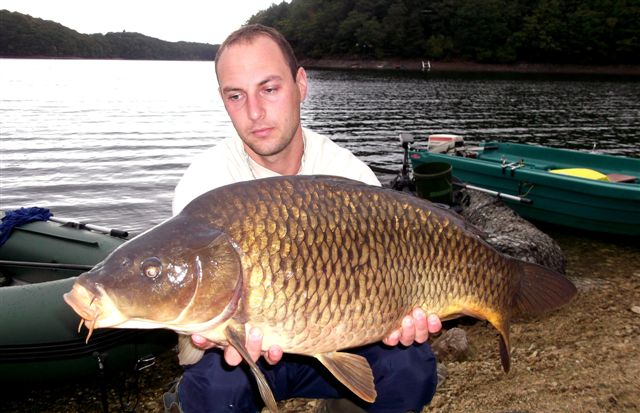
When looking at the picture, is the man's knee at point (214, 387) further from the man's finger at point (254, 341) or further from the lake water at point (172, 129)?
the lake water at point (172, 129)

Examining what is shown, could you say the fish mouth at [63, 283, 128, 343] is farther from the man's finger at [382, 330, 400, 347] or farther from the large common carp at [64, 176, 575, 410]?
the man's finger at [382, 330, 400, 347]

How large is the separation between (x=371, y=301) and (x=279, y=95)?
109 centimetres

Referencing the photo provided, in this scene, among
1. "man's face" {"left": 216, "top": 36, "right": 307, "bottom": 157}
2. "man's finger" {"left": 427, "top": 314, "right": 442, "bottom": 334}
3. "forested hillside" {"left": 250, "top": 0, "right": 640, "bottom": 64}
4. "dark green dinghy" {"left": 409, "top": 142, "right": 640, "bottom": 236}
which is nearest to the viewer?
"man's finger" {"left": 427, "top": 314, "right": 442, "bottom": 334}

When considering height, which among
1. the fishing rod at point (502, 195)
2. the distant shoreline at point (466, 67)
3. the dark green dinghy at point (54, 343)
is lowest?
the distant shoreline at point (466, 67)

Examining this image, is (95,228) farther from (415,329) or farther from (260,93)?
(415,329)

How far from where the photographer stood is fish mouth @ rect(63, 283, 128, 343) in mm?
1640

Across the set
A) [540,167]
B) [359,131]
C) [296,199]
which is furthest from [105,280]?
[359,131]

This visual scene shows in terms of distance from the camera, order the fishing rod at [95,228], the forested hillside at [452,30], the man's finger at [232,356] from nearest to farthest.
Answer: the man's finger at [232,356] → the fishing rod at [95,228] → the forested hillside at [452,30]

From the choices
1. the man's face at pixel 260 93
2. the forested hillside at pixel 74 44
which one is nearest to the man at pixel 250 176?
the man's face at pixel 260 93

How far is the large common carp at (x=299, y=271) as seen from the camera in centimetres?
175

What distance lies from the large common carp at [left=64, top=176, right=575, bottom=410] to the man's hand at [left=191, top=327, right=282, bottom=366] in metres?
0.03

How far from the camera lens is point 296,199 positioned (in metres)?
1.94


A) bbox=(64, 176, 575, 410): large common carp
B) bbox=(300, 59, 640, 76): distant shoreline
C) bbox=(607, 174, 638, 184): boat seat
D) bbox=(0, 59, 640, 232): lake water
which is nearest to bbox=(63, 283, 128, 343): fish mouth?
bbox=(64, 176, 575, 410): large common carp

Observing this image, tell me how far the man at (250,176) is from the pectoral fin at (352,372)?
0.27 metres
